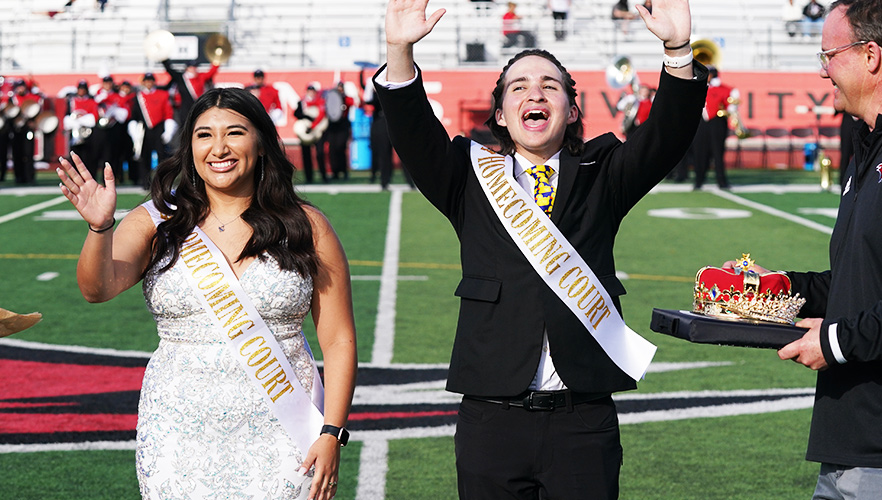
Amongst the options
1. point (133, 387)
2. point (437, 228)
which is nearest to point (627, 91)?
point (437, 228)

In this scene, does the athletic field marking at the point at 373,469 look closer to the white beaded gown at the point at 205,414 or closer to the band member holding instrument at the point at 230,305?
the band member holding instrument at the point at 230,305

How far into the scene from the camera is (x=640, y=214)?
1561 cm

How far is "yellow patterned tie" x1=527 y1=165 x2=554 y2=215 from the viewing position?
10.4 ft

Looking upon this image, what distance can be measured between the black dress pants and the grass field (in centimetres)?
194

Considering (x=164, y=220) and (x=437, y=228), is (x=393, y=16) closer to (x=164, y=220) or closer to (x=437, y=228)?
(x=164, y=220)

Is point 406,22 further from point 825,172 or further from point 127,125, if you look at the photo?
point 127,125

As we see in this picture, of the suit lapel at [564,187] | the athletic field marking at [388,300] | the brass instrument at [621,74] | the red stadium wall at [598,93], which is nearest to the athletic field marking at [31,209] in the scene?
the athletic field marking at [388,300]

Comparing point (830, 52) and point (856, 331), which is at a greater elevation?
point (830, 52)

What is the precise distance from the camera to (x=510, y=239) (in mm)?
3125

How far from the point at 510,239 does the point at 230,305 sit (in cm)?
74

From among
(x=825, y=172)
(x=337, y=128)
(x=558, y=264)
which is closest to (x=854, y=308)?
(x=558, y=264)

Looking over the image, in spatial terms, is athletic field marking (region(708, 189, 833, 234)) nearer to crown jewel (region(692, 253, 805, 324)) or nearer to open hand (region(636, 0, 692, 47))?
Answer: crown jewel (region(692, 253, 805, 324))

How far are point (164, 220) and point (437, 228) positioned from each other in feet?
36.3

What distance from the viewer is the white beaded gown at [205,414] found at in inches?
122
